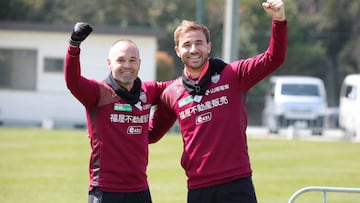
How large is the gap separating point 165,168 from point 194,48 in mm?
13408

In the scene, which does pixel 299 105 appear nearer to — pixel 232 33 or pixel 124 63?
pixel 232 33

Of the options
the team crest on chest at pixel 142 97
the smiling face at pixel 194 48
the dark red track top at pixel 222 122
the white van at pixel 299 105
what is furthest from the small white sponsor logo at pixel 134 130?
the white van at pixel 299 105

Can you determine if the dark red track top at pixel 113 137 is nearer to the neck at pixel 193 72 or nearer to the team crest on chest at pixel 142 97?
the team crest on chest at pixel 142 97

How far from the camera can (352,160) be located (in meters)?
22.9

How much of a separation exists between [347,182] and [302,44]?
126ft

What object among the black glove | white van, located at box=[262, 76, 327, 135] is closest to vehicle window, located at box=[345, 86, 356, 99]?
white van, located at box=[262, 76, 327, 135]

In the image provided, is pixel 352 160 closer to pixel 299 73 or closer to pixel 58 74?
pixel 58 74

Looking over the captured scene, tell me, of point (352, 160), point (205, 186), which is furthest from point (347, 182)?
point (205, 186)

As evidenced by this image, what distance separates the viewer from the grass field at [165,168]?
15.3m

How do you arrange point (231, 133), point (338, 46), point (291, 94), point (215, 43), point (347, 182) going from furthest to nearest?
1. point (338, 46)
2. point (215, 43)
3. point (291, 94)
4. point (347, 182)
5. point (231, 133)

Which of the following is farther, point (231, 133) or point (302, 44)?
point (302, 44)

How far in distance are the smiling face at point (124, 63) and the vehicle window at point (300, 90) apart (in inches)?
1181

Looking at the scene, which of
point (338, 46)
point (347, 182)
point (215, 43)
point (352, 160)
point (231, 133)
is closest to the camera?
point (231, 133)

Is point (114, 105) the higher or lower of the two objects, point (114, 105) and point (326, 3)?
the lower
